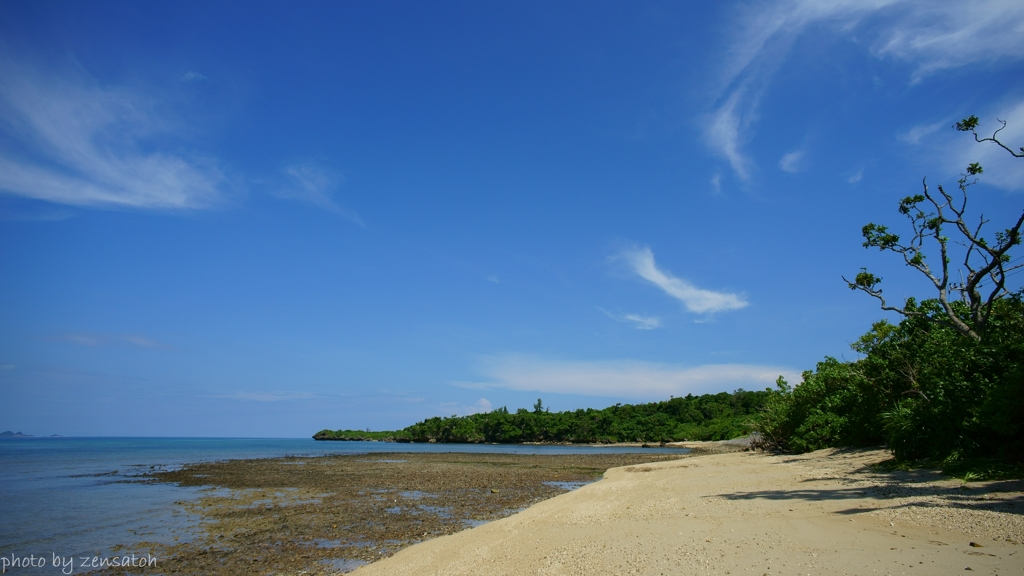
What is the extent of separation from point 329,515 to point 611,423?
106038 millimetres

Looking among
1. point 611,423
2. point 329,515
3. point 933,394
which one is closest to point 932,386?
point 933,394

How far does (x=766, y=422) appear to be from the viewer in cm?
3809

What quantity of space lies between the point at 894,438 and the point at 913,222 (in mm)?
9268

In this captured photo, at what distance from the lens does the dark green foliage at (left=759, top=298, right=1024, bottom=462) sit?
1298 cm

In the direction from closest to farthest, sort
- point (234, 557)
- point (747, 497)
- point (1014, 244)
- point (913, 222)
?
point (234, 557)
point (747, 497)
point (1014, 244)
point (913, 222)

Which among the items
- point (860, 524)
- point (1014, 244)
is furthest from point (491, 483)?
point (1014, 244)

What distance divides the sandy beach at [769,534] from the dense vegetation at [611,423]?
83.8 m

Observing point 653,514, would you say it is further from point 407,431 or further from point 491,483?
point 407,431

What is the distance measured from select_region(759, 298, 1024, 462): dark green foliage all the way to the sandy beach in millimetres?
1670

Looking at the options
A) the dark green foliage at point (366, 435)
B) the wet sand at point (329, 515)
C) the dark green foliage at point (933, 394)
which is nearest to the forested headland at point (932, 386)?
the dark green foliage at point (933, 394)

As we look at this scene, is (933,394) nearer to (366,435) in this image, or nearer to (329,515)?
(329,515)

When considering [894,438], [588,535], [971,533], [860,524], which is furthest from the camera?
[894,438]

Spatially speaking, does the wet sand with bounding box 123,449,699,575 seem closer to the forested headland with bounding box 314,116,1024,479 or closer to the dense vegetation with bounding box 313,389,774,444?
the forested headland with bounding box 314,116,1024,479

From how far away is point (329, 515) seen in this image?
59.9ft
